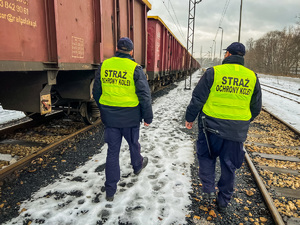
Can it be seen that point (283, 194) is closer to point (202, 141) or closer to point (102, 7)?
point (202, 141)

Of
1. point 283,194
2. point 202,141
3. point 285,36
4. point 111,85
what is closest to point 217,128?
point 202,141

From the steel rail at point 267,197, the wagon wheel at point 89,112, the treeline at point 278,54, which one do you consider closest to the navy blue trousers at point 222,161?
the steel rail at point 267,197

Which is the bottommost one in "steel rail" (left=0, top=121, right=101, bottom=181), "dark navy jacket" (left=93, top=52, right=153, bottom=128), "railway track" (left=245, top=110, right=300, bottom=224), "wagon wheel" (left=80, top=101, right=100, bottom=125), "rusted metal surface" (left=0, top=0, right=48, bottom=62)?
"railway track" (left=245, top=110, right=300, bottom=224)

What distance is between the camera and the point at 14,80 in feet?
11.3

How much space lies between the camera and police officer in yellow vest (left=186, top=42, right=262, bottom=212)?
2.33m

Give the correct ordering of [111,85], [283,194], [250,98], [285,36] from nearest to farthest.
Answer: [250,98]
[111,85]
[283,194]
[285,36]

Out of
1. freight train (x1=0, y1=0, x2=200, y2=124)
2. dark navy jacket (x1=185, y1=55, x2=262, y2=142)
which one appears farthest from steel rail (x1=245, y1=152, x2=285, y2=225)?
freight train (x1=0, y1=0, x2=200, y2=124)

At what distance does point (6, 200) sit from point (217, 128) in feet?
9.00

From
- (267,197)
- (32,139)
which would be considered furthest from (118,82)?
(32,139)

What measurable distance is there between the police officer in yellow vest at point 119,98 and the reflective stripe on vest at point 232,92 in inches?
32.2

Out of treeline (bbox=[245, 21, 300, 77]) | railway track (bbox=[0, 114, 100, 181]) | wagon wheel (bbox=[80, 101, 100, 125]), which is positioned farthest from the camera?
treeline (bbox=[245, 21, 300, 77])

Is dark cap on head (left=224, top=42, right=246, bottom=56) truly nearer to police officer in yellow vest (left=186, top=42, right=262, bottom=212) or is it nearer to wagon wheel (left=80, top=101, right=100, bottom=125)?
police officer in yellow vest (left=186, top=42, right=262, bottom=212)

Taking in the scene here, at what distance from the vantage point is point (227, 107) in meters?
2.39

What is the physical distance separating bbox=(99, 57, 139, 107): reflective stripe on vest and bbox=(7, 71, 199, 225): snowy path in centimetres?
123
